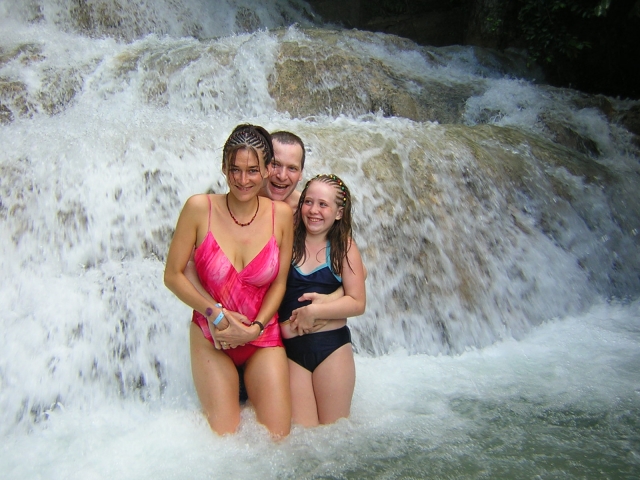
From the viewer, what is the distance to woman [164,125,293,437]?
2.61 m

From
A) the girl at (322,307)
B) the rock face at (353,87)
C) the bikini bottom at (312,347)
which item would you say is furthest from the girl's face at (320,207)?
the rock face at (353,87)

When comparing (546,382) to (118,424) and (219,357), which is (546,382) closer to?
(219,357)

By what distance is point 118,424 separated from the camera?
290 cm

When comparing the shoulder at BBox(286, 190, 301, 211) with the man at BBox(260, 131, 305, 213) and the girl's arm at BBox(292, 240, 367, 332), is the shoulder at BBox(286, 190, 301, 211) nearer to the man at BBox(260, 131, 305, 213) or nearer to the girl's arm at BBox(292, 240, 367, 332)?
the man at BBox(260, 131, 305, 213)

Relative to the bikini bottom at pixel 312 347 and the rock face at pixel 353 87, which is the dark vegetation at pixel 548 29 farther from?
the bikini bottom at pixel 312 347

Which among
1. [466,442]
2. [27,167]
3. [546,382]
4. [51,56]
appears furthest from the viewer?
[51,56]

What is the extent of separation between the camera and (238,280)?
2670 mm

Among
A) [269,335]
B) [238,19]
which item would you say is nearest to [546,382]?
[269,335]

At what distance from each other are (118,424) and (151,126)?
2.42 m

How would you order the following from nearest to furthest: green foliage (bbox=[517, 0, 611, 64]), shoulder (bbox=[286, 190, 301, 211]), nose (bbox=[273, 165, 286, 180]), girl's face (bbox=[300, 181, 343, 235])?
girl's face (bbox=[300, 181, 343, 235]) → nose (bbox=[273, 165, 286, 180]) → shoulder (bbox=[286, 190, 301, 211]) → green foliage (bbox=[517, 0, 611, 64])

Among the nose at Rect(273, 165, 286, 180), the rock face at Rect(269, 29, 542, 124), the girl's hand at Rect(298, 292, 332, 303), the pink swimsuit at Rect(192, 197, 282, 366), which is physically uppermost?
the rock face at Rect(269, 29, 542, 124)

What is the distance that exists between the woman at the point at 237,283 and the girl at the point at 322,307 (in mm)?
109

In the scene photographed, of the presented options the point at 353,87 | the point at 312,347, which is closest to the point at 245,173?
the point at 312,347

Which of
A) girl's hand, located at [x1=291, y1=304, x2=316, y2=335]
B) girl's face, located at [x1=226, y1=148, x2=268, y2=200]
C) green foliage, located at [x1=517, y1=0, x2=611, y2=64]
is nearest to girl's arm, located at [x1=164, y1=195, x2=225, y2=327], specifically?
girl's face, located at [x1=226, y1=148, x2=268, y2=200]
